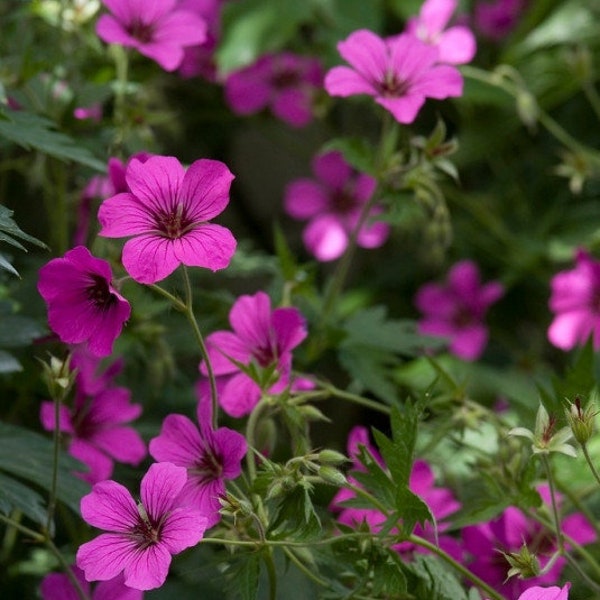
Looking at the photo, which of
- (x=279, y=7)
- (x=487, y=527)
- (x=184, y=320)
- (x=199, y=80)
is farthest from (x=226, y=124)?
(x=487, y=527)

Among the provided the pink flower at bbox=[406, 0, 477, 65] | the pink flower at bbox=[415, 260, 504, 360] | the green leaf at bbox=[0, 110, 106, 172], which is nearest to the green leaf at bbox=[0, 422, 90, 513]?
the green leaf at bbox=[0, 110, 106, 172]

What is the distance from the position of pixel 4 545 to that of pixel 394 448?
574 mm

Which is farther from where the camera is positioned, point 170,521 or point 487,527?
point 487,527

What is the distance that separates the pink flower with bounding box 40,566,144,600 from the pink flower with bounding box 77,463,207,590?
0.12 meters

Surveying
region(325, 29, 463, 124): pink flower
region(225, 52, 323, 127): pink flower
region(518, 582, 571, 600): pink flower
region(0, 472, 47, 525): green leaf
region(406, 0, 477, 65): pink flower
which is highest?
region(325, 29, 463, 124): pink flower

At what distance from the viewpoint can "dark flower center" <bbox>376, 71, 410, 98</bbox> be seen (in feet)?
3.73

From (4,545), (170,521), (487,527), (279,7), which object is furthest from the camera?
(279,7)

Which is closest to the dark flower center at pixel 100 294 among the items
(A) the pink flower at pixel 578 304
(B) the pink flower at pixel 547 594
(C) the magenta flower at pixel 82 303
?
(C) the magenta flower at pixel 82 303

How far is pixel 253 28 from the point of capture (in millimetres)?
1820

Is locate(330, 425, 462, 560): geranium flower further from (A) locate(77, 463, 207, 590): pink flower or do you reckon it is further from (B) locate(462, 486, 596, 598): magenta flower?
(A) locate(77, 463, 207, 590): pink flower

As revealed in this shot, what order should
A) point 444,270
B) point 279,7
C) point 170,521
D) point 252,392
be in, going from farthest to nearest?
point 444,270, point 279,7, point 252,392, point 170,521

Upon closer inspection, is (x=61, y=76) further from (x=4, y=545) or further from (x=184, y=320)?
(x=4, y=545)

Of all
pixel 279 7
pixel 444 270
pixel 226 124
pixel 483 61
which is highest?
pixel 279 7

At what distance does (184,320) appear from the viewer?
1328mm
